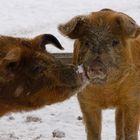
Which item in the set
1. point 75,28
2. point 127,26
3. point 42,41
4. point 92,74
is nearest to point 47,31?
point 75,28

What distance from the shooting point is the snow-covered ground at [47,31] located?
335 inches

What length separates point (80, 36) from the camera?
6.49 m

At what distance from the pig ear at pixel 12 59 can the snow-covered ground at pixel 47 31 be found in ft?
11.3

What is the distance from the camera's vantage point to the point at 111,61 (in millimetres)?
6141

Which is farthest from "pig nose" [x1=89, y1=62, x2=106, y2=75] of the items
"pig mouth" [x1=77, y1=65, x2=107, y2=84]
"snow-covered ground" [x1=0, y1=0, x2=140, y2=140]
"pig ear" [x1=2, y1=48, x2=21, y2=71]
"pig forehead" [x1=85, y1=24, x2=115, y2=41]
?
"snow-covered ground" [x1=0, y1=0, x2=140, y2=140]

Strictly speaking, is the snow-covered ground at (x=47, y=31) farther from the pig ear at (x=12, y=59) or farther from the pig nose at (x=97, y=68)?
the pig ear at (x=12, y=59)

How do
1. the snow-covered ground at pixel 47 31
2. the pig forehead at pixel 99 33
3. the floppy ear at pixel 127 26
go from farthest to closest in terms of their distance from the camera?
the snow-covered ground at pixel 47 31
the floppy ear at pixel 127 26
the pig forehead at pixel 99 33

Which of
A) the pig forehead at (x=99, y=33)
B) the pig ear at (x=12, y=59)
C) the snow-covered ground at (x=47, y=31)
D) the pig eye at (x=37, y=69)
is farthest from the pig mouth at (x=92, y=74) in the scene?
the snow-covered ground at (x=47, y=31)

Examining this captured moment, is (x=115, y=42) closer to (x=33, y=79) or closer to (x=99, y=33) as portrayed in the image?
(x=99, y=33)

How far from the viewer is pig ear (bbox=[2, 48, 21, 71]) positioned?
4.77 meters

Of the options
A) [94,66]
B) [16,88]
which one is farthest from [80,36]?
[16,88]

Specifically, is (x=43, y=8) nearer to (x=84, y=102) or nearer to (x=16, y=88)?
(x=84, y=102)

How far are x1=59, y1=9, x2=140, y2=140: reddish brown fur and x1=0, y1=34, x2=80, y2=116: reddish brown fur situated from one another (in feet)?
3.00

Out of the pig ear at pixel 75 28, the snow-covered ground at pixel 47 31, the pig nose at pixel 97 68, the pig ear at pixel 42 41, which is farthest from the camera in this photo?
the snow-covered ground at pixel 47 31
